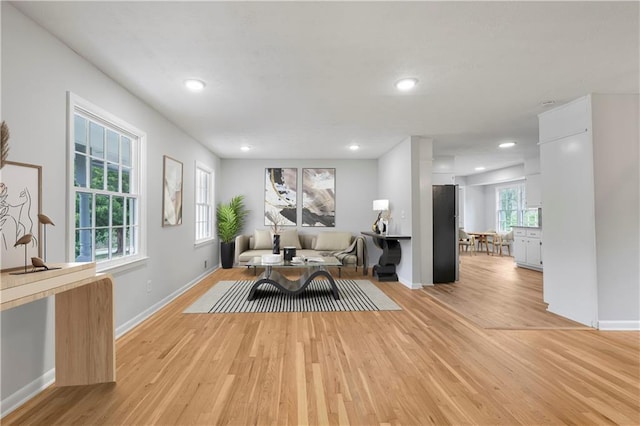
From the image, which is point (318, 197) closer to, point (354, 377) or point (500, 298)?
point (500, 298)

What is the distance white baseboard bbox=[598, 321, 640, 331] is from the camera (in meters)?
3.04

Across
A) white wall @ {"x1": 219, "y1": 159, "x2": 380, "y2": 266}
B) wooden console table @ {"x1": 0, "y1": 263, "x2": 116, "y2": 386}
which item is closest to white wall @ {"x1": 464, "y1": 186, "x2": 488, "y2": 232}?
white wall @ {"x1": 219, "y1": 159, "x2": 380, "y2": 266}

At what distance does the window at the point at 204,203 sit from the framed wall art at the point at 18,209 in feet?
11.1

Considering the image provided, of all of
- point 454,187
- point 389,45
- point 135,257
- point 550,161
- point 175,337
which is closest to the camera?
point 389,45

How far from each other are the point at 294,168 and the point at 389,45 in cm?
480

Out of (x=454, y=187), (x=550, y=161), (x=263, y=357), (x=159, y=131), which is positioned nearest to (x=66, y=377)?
(x=263, y=357)

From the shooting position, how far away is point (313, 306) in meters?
3.76

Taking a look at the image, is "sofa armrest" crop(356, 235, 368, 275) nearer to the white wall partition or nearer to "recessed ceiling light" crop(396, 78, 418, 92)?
the white wall partition

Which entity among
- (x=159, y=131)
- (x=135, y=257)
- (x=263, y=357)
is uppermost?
(x=159, y=131)

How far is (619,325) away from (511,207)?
22.3ft

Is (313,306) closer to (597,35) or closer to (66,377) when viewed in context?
(66,377)

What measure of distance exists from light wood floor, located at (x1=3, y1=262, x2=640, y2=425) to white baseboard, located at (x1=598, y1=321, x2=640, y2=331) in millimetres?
122

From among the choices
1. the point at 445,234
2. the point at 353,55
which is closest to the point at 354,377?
the point at 353,55

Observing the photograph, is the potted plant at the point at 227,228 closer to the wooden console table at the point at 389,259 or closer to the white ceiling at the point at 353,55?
the white ceiling at the point at 353,55
